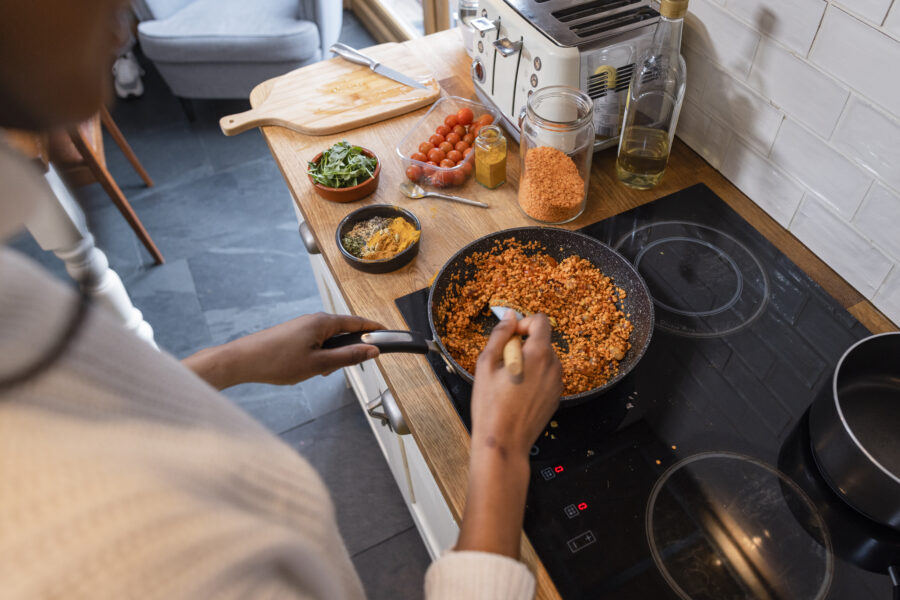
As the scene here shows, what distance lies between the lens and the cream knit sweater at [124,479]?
0.97ft

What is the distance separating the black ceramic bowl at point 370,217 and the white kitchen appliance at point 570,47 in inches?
11.7

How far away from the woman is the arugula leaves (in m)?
0.75

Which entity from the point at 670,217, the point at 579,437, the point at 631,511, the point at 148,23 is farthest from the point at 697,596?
the point at 148,23

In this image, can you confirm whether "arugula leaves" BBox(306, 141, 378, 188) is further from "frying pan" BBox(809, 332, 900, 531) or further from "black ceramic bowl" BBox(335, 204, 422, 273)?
"frying pan" BBox(809, 332, 900, 531)

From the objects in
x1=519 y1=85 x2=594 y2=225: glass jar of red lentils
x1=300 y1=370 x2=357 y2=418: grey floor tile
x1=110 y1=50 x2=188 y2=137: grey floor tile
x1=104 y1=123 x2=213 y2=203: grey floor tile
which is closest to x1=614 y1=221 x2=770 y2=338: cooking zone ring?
x1=519 y1=85 x2=594 y2=225: glass jar of red lentils

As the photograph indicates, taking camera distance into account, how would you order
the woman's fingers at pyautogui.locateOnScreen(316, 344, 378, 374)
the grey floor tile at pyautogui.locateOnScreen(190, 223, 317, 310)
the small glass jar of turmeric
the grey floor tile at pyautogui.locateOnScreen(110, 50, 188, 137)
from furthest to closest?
1. the grey floor tile at pyautogui.locateOnScreen(110, 50, 188, 137)
2. the grey floor tile at pyautogui.locateOnScreen(190, 223, 317, 310)
3. the small glass jar of turmeric
4. the woman's fingers at pyautogui.locateOnScreen(316, 344, 378, 374)

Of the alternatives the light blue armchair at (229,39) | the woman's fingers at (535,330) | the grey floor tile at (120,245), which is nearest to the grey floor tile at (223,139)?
the light blue armchair at (229,39)

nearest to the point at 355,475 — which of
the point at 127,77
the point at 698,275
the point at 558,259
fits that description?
the point at 558,259

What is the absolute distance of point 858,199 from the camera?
92 cm

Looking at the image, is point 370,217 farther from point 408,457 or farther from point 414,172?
point 408,457

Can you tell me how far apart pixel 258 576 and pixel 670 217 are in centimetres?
95

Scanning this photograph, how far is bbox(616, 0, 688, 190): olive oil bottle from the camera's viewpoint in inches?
39.6

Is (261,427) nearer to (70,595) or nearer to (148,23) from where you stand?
(70,595)

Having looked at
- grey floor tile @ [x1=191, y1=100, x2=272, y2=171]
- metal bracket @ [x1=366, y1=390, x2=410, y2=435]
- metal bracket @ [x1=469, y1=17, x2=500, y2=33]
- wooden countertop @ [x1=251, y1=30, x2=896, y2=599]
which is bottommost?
grey floor tile @ [x1=191, y1=100, x2=272, y2=171]
